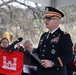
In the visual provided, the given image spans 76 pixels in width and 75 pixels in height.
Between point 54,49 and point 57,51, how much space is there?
0.04 meters

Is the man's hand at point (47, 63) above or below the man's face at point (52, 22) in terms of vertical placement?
below

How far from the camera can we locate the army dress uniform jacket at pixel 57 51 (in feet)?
6.49

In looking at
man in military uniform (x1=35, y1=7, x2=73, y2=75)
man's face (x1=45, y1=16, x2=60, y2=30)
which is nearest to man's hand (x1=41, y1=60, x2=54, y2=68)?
man in military uniform (x1=35, y1=7, x2=73, y2=75)

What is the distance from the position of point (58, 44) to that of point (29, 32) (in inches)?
166

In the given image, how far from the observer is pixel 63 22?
5.79 metres

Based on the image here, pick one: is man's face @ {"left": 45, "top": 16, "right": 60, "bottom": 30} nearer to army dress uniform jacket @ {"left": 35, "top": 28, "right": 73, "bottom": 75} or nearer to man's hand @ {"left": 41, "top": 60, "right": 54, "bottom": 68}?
army dress uniform jacket @ {"left": 35, "top": 28, "right": 73, "bottom": 75}

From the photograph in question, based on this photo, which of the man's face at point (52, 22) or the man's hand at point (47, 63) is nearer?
the man's hand at point (47, 63)

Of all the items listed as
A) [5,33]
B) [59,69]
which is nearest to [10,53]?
[59,69]

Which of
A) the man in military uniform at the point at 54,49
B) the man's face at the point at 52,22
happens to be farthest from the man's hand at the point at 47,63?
the man's face at the point at 52,22

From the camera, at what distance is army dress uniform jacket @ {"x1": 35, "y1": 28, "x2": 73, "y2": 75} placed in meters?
1.98

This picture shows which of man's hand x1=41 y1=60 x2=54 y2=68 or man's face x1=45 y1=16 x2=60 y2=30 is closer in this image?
man's hand x1=41 y1=60 x2=54 y2=68

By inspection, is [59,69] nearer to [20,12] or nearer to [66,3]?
[66,3]

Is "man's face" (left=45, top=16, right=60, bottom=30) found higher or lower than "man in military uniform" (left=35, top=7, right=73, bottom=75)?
higher

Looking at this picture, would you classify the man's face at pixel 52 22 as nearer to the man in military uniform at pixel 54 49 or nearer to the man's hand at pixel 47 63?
the man in military uniform at pixel 54 49
